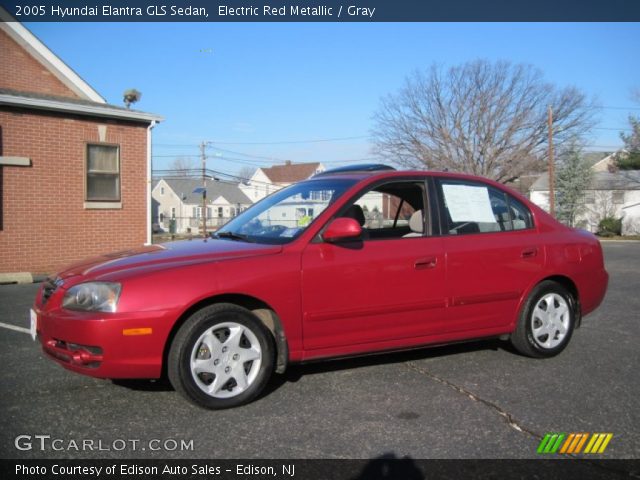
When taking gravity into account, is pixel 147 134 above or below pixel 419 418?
above

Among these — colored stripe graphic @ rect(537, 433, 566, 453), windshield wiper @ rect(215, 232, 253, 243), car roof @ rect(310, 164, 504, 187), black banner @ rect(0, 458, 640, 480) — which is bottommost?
black banner @ rect(0, 458, 640, 480)

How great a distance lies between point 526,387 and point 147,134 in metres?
11.3

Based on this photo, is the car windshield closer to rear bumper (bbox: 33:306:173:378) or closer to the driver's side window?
the driver's side window

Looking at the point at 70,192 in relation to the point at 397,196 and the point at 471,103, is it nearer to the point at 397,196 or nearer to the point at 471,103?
the point at 397,196

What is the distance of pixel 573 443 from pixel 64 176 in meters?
11.4

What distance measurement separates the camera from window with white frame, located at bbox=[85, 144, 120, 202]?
12.2 metres

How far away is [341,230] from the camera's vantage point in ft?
12.2

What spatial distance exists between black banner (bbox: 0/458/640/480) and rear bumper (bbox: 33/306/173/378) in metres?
0.63

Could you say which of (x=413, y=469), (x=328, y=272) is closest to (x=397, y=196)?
(x=328, y=272)

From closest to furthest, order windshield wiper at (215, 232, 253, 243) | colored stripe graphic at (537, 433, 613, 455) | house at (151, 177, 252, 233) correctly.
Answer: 1. colored stripe graphic at (537, 433, 613, 455)
2. windshield wiper at (215, 232, 253, 243)
3. house at (151, 177, 252, 233)

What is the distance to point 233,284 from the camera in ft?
11.5

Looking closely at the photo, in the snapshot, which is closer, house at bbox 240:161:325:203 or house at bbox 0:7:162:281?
house at bbox 0:7:162:281

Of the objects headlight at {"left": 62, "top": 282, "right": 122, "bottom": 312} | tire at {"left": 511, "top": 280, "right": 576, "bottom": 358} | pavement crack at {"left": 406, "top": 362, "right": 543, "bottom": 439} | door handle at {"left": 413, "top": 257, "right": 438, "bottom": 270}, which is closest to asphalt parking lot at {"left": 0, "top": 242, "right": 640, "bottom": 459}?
pavement crack at {"left": 406, "top": 362, "right": 543, "bottom": 439}

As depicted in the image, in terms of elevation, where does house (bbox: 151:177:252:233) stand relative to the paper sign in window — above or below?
above
